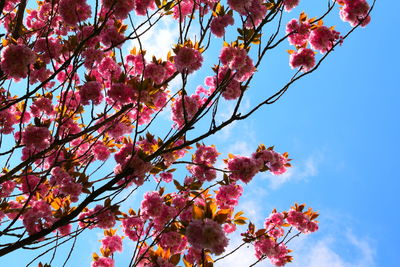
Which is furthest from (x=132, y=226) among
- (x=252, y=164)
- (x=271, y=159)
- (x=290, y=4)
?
(x=290, y=4)

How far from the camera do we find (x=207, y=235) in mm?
2221

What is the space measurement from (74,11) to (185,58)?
140 cm

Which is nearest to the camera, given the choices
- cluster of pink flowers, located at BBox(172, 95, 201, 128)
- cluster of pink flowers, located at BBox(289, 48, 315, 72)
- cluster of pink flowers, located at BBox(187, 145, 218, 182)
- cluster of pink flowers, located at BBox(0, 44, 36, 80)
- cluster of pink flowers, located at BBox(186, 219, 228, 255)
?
cluster of pink flowers, located at BBox(186, 219, 228, 255)

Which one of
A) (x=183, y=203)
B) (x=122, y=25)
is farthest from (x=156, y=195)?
(x=122, y=25)

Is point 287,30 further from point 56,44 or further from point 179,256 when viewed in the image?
point 179,256

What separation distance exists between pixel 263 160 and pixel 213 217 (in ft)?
6.42

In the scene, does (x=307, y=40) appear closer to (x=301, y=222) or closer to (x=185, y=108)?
(x=185, y=108)

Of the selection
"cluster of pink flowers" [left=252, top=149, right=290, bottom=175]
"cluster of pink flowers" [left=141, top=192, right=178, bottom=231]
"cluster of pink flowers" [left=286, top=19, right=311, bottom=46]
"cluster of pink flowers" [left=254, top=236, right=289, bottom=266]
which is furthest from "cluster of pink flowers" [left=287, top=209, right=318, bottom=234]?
"cluster of pink flowers" [left=286, top=19, right=311, bottom=46]

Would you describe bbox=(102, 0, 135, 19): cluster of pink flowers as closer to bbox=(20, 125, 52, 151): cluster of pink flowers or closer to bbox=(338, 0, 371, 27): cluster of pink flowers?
bbox=(20, 125, 52, 151): cluster of pink flowers

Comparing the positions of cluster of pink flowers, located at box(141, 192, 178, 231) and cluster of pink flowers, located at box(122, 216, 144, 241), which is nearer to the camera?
cluster of pink flowers, located at box(141, 192, 178, 231)

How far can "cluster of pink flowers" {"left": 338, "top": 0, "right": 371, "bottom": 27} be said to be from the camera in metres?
4.09

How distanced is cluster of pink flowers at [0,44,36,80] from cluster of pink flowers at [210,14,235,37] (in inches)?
78.3

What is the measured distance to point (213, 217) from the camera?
2.30 metres

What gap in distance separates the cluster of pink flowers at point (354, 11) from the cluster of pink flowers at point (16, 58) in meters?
3.59
